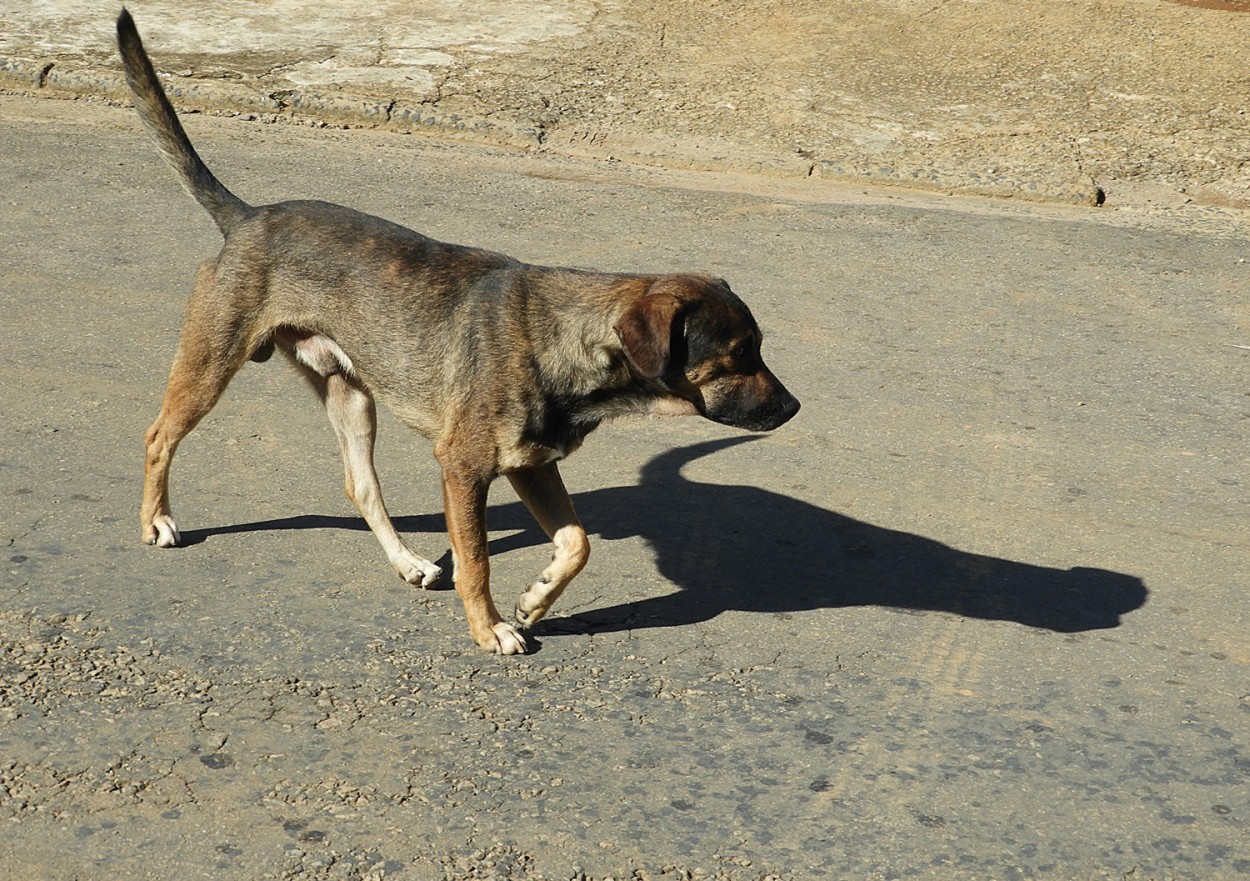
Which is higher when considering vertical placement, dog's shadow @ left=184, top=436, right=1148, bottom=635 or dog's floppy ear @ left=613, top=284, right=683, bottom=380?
dog's floppy ear @ left=613, top=284, right=683, bottom=380

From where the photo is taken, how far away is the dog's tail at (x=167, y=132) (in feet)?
17.4

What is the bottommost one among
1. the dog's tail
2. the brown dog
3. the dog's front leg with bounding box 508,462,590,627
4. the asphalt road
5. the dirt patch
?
the asphalt road

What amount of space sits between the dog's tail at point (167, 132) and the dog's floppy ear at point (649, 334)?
1.73 metres

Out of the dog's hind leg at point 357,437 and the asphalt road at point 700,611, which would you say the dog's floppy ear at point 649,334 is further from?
the dog's hind leg at point 357,437

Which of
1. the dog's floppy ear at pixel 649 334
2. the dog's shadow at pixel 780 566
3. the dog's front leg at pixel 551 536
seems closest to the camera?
the dog's floppy ear at pixel 649 334

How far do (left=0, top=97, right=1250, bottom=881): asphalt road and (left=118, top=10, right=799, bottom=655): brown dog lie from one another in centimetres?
36

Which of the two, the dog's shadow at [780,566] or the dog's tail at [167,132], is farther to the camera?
the dog's tail at [167,132]

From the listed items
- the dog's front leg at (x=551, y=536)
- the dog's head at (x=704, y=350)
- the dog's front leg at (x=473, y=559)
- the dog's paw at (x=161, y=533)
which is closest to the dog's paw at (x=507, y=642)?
the dog's front leg at (x=473, y=559)

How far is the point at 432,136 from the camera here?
414 inches

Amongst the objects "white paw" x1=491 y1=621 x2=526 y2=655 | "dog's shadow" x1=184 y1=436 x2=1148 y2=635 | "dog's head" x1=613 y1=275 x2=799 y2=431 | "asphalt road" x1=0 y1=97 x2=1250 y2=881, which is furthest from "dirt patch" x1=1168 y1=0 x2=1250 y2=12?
"white paw" x1=491 y1=621 x2=526 y2=655

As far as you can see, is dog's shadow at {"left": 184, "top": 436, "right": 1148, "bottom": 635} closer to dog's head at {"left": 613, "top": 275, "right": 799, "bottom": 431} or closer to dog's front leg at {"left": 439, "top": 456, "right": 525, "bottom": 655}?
dog's front leg at {"left": 439, "top": 456, "right": 525, "bottom": 655}

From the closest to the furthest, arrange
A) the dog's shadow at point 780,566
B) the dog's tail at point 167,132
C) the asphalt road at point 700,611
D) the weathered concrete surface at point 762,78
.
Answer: the asphalt road at point 700,611 → the dog's shadow at point 780,566 → the dog's tail at point 167,132 → the weathered concrete surface at point 762,78

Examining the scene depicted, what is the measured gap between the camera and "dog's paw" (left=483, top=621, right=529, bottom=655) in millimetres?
4602

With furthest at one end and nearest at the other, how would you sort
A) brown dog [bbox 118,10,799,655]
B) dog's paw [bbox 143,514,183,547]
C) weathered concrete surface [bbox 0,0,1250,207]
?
weathered concrete surface [bbox 0,0,1250,207] < dog's paw [bbox 143,514,183,547] < brown dog [bbox 118,10,799,655]
